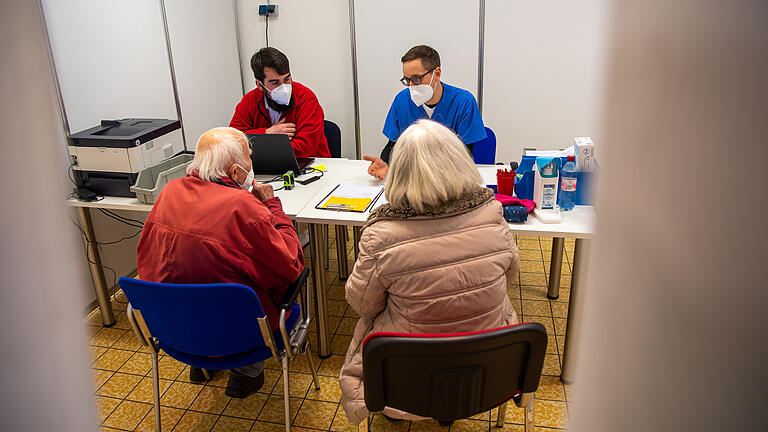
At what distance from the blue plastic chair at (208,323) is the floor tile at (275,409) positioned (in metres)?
0.19

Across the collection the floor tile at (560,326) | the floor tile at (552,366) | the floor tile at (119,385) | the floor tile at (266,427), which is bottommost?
the floor tile at (266,427)

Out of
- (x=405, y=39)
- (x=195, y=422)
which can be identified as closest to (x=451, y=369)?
(x=195, y=422)

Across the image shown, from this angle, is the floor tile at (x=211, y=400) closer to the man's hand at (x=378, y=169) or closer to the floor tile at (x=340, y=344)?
the floor tile at (x=340, y=344)

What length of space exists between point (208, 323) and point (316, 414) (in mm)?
739

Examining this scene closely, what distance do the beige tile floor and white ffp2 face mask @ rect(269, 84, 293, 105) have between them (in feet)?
4.49

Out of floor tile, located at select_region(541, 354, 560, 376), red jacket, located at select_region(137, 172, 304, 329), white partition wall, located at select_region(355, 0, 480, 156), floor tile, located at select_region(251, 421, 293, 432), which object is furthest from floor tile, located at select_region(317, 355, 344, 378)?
white partition wall, located at select_region(355, 0, 480, 156)

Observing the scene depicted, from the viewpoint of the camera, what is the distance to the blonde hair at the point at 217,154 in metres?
1.90

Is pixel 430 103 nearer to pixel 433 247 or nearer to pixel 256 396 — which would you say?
pixel 433 247

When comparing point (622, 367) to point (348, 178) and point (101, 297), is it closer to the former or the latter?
point (348, 178)

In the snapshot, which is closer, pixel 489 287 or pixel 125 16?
pixel 489 287

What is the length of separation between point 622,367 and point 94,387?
0.72ft

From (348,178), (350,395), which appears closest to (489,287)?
(350,395)

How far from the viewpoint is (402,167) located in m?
1.61

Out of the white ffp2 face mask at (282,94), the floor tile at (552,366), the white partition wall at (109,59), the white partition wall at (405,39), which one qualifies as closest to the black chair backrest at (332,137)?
the white ffp2 face mask at (282,94)
